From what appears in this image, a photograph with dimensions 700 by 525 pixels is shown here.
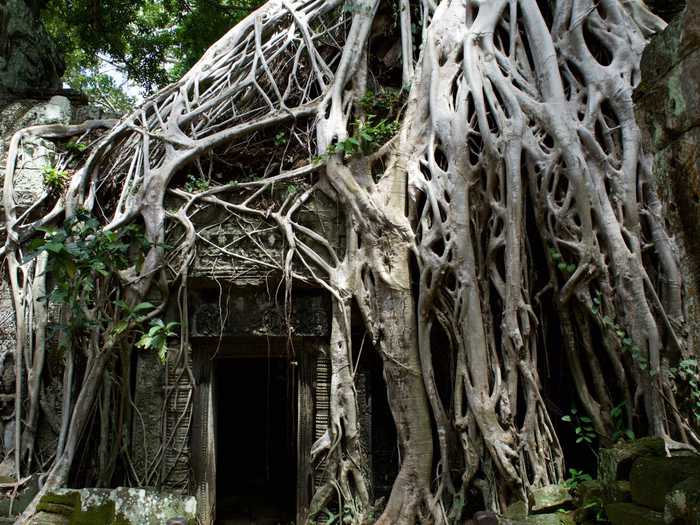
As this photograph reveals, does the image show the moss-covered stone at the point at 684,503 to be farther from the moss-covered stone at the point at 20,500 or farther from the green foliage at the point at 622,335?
the moss-covered stone at the point at 20,500

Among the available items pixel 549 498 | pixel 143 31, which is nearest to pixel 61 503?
pixel 549 498

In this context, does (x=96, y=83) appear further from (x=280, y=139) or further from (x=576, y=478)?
(x=576, y=478)

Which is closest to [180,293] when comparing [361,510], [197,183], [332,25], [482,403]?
[197,183]

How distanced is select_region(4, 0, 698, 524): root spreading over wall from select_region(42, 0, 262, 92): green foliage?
265cm

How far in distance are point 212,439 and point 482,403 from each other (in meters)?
1.97

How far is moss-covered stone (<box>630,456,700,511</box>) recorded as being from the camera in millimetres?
2057

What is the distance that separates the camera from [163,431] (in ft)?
13.4

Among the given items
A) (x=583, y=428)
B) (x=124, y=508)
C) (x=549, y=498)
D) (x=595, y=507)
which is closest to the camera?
(x=595, y=507)

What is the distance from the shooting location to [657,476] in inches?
85.8

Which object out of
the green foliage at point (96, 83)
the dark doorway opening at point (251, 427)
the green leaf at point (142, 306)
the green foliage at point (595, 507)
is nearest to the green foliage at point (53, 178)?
the green leaf at point (142, 306)

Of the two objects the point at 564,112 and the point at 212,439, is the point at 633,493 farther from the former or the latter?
the point at 212,439

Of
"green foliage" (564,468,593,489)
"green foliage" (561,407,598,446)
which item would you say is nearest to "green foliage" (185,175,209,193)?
"green foliage" (561,407,598,446)

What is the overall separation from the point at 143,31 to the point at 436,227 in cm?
656

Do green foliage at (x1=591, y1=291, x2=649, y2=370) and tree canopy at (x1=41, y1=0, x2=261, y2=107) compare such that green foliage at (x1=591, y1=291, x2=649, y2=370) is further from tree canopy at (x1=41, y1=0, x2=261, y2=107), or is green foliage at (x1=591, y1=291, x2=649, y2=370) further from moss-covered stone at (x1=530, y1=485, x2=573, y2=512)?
tree canopy at (x1=41, y1=0, x2=261, y2=107)
